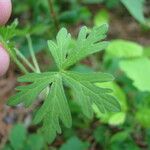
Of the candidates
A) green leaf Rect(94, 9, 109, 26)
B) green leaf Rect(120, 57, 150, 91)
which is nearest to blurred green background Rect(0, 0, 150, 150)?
green leaf Rect(120, 57, 150, 91)

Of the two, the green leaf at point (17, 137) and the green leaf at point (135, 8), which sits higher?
the green leaf at point (135, 8)

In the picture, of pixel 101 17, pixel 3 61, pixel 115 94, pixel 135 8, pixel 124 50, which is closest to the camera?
pixel 3 61

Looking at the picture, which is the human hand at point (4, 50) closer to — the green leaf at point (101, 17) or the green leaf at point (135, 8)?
the green leaf at point (135, 8)

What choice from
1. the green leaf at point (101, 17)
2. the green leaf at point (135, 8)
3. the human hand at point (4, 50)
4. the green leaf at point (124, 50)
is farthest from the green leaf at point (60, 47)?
the green leaf at point (101, 17)

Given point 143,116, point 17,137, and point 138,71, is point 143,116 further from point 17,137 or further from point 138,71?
point 17,137

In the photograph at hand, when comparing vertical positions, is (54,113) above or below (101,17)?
above

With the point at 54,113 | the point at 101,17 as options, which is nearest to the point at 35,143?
the point at 54,113

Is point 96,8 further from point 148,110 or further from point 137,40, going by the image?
point 148,110
